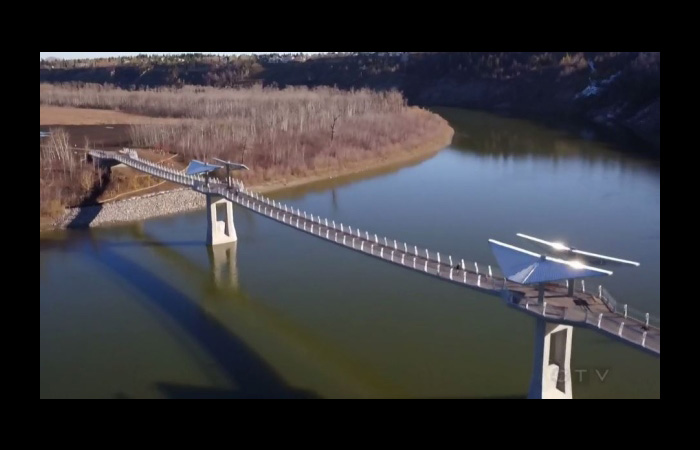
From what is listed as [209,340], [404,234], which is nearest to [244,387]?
[209,340]

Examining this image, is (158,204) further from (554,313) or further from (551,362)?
(554,313)

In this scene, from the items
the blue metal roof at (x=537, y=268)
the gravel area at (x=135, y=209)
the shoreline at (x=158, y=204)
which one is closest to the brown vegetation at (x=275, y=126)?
→ the shoreline at (x=158, y=204)

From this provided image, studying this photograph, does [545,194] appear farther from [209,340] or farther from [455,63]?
[455,63]

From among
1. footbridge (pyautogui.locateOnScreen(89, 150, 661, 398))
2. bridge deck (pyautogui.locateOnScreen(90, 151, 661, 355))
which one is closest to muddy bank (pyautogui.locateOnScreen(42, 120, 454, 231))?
bridge deck (pyautogui.locateOnScreen(90, 151, 661, 355))

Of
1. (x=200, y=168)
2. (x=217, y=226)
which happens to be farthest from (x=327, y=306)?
(x=200, y=168)

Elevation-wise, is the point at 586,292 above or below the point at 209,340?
above

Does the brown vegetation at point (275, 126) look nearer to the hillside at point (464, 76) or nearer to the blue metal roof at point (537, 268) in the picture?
the hillside at point (464, 76)
